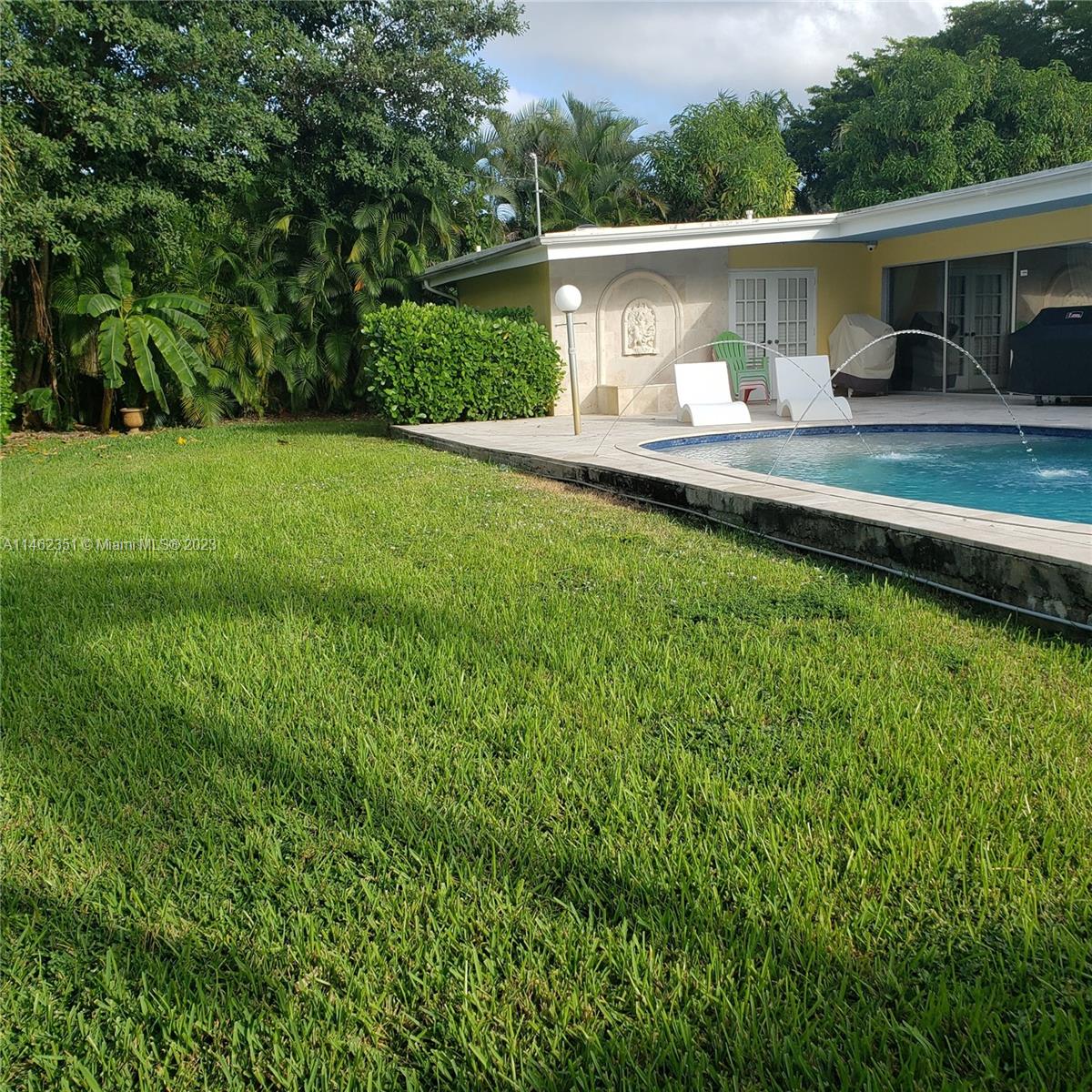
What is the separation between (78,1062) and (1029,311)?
57.3 feet

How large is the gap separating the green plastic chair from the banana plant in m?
9.44

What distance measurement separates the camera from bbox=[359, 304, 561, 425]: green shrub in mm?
13977

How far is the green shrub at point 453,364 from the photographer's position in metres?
14.0

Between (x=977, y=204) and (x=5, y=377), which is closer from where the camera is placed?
(x=977, y=204)

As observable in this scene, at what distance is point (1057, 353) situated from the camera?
13.4 m

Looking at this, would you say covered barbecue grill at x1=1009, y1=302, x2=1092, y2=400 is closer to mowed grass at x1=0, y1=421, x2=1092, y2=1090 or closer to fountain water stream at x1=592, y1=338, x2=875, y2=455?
fountain water stream at x1=592, y1=338, x2=875, y2=455

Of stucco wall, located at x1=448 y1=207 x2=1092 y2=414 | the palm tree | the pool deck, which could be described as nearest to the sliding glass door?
stucco wall, located at x1=448 y1=207 x2=1092 y2=414

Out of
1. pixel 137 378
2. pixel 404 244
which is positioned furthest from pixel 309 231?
pixel 137 378

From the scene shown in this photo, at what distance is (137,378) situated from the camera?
1725 cm

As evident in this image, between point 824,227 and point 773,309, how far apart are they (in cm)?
202

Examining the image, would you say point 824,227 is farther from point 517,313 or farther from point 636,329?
point 517,313

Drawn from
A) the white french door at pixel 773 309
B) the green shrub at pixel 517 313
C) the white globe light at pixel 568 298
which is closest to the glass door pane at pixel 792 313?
the white french door at pixel 773 309

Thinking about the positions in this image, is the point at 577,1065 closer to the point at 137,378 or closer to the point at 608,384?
the point at 608,384

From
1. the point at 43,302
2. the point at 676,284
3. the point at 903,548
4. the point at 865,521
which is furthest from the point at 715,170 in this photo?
the point at 903,548
